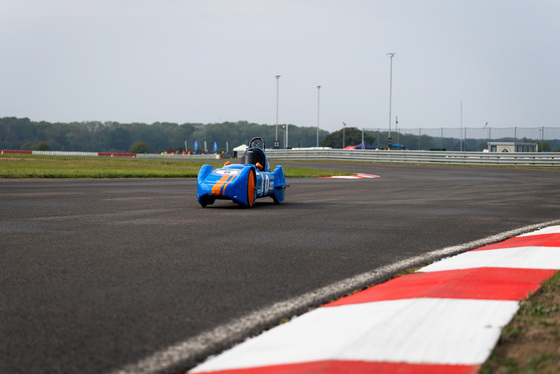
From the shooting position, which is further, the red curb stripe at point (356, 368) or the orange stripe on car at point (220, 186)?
the orange stripe on car at point (220, 186)

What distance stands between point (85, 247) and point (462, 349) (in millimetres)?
4589

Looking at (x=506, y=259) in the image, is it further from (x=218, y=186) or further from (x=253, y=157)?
(x=253, y=157)

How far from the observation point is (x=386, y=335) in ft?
11.1

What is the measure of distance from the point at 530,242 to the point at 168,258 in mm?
3925

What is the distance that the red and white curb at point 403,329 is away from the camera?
9.70 ft

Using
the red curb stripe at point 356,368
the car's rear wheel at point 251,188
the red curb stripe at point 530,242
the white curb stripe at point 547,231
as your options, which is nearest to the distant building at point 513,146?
the car's rear wheel at point 251,188

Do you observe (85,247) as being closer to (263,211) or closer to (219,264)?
(219,264)

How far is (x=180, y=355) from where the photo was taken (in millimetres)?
3209

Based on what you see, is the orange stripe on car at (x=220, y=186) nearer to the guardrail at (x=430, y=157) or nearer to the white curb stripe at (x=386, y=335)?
the white curb stripe at (x=386, y=335)

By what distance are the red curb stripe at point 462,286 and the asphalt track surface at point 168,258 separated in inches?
19.4

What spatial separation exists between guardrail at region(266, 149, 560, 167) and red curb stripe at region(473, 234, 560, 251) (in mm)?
34147

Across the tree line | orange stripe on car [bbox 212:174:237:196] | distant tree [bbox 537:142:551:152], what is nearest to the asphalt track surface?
Result: orange stripe on car [bbox 212:174:237:196]

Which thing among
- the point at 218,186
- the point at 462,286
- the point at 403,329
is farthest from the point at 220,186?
the point at 403,329

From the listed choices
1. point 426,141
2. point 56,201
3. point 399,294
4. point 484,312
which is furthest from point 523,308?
point 426,141
